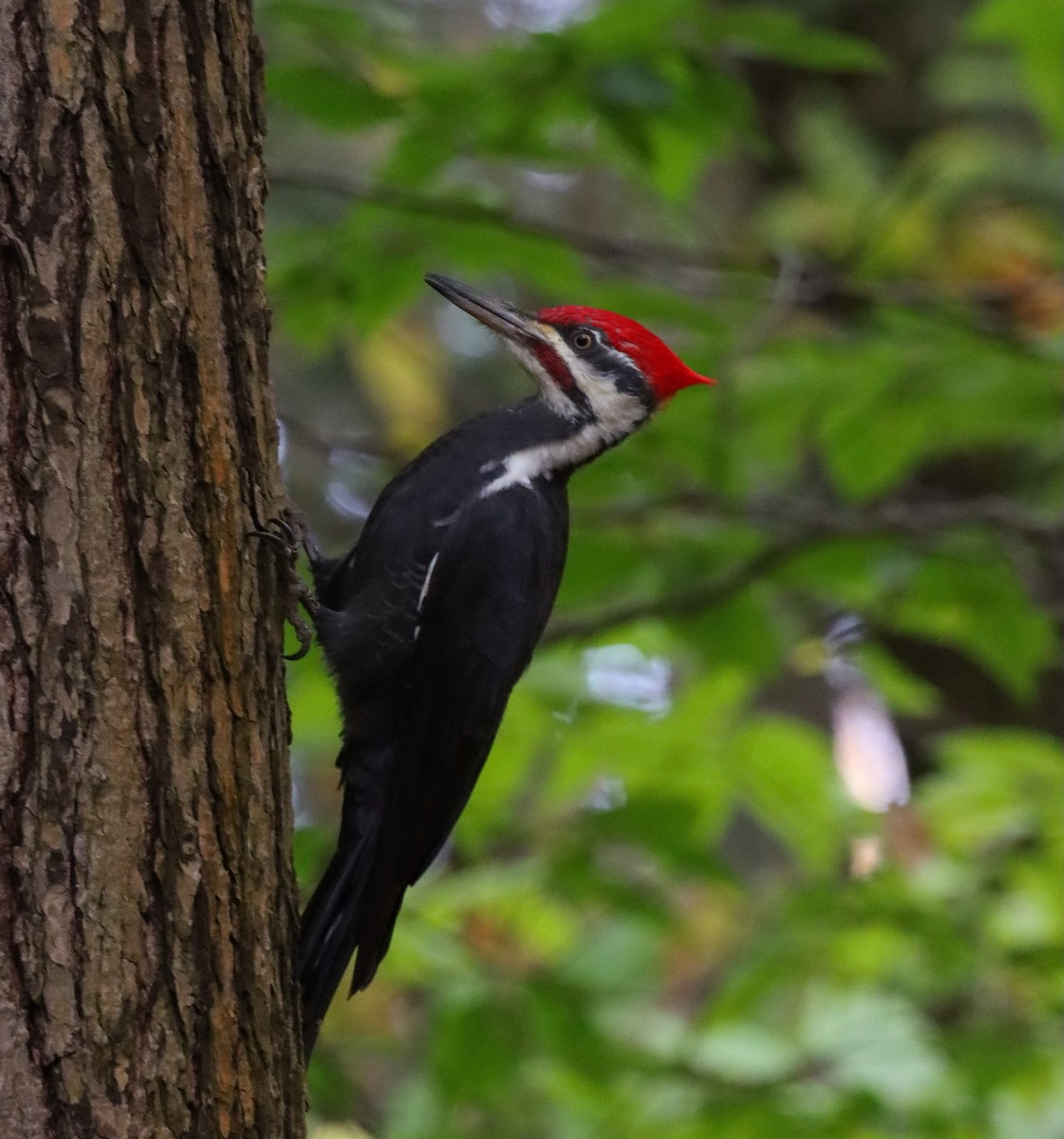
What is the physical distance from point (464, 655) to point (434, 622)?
10cm

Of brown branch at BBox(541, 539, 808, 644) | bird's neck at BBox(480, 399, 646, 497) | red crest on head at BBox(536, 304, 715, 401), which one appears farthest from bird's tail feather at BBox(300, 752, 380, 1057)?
red crest on head at BBox(536, 304, 715, 401)

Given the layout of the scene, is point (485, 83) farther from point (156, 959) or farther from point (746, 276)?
point (156, 959)

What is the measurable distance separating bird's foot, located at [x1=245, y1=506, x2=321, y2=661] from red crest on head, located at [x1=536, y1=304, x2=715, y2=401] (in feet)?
2.62

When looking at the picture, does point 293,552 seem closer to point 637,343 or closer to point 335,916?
point 335,916

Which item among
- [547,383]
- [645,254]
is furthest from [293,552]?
[645,254]

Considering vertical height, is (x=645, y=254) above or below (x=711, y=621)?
above

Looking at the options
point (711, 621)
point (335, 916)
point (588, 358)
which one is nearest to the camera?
point (335, 916)

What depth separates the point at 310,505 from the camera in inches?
241

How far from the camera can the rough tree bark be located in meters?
1.53

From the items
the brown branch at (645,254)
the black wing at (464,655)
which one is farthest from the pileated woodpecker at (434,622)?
the brown branch at (645,254)

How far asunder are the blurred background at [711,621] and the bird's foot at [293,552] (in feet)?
1.09

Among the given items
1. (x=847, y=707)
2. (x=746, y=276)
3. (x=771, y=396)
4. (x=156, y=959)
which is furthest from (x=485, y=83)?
(x=847, y=707)

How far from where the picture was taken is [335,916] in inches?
98.2

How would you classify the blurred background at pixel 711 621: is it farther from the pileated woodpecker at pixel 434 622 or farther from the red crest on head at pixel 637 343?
the pileated woodpecker at pixel 434 622
